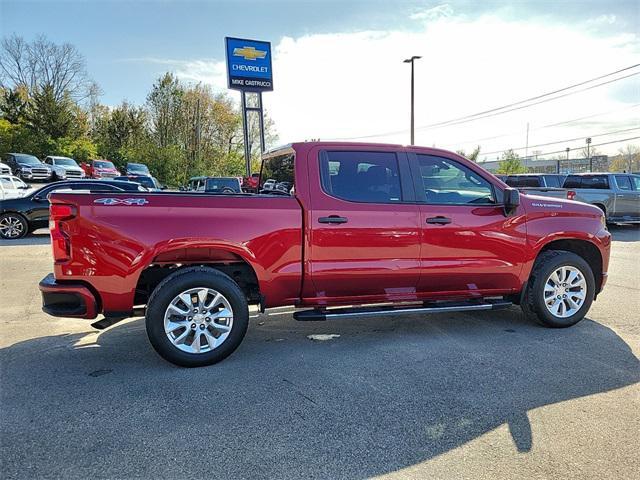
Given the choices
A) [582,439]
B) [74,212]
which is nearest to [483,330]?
[582,439]

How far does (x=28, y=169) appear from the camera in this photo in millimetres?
31172

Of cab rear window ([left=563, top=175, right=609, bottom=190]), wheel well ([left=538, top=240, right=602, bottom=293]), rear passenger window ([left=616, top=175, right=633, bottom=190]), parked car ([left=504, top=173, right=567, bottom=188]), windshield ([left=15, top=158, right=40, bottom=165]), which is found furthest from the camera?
windshield ([left=15, top=158, right=40, bottom=165])

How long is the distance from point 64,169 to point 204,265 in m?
33.0

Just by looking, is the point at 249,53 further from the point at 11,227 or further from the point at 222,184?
the point at 11,227

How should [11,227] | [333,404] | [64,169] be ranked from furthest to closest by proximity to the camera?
[64,169] < [11,227] < [333,404]

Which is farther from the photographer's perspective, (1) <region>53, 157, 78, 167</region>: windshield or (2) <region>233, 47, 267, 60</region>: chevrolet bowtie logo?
(1) <region>53, 157, 78, 167</region>: windshield

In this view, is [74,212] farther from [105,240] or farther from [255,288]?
[255,288]

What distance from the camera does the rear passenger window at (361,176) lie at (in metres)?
4.45

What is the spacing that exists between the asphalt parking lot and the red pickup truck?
39 cm

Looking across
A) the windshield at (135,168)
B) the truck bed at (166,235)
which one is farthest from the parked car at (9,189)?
the windshield at (135,168)

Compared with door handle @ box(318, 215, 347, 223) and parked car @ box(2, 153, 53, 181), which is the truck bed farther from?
parked car @ box(2, 153, 53, 181)

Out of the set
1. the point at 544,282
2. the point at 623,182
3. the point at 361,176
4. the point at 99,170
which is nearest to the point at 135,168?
the point at 99,170

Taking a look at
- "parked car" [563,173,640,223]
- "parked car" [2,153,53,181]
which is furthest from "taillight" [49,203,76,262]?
"parked car" [2,153,53,181]

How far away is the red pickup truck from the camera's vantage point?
12.6ft
